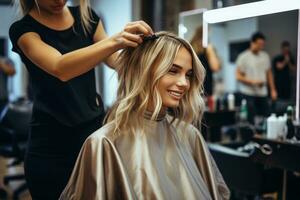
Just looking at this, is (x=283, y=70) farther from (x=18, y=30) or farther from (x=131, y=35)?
(x=18, y=30)

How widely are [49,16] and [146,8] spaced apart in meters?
3.33

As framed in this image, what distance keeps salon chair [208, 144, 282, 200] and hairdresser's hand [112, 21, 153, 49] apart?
4.11 feet

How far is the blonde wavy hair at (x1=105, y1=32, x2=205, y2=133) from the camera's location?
1.12m

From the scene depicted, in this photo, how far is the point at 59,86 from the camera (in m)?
1.15

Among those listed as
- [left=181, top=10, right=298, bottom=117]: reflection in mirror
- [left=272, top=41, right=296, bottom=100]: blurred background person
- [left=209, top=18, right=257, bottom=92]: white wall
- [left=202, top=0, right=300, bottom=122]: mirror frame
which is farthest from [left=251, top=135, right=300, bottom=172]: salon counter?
[left=209, top=18, right=257, bottom=92]: white wall

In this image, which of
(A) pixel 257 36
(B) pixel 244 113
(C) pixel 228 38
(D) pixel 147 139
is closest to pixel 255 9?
(D) pixel 147 139

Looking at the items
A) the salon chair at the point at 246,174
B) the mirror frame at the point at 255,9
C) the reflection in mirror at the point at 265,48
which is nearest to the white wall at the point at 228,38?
the reflection in mirror at the point at 265,48

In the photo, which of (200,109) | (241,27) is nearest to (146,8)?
(241,27)

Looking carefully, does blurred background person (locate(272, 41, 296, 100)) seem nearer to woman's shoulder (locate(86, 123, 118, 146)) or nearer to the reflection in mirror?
the reflection in mirror

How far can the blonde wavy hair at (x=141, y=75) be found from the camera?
112cm

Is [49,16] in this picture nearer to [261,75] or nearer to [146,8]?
[261,75]

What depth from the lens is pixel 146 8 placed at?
14.3 feet

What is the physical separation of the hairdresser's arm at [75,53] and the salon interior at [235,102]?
220 millimetres

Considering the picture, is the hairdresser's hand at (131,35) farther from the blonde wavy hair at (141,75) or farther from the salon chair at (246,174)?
the salon chair at (246,174)
